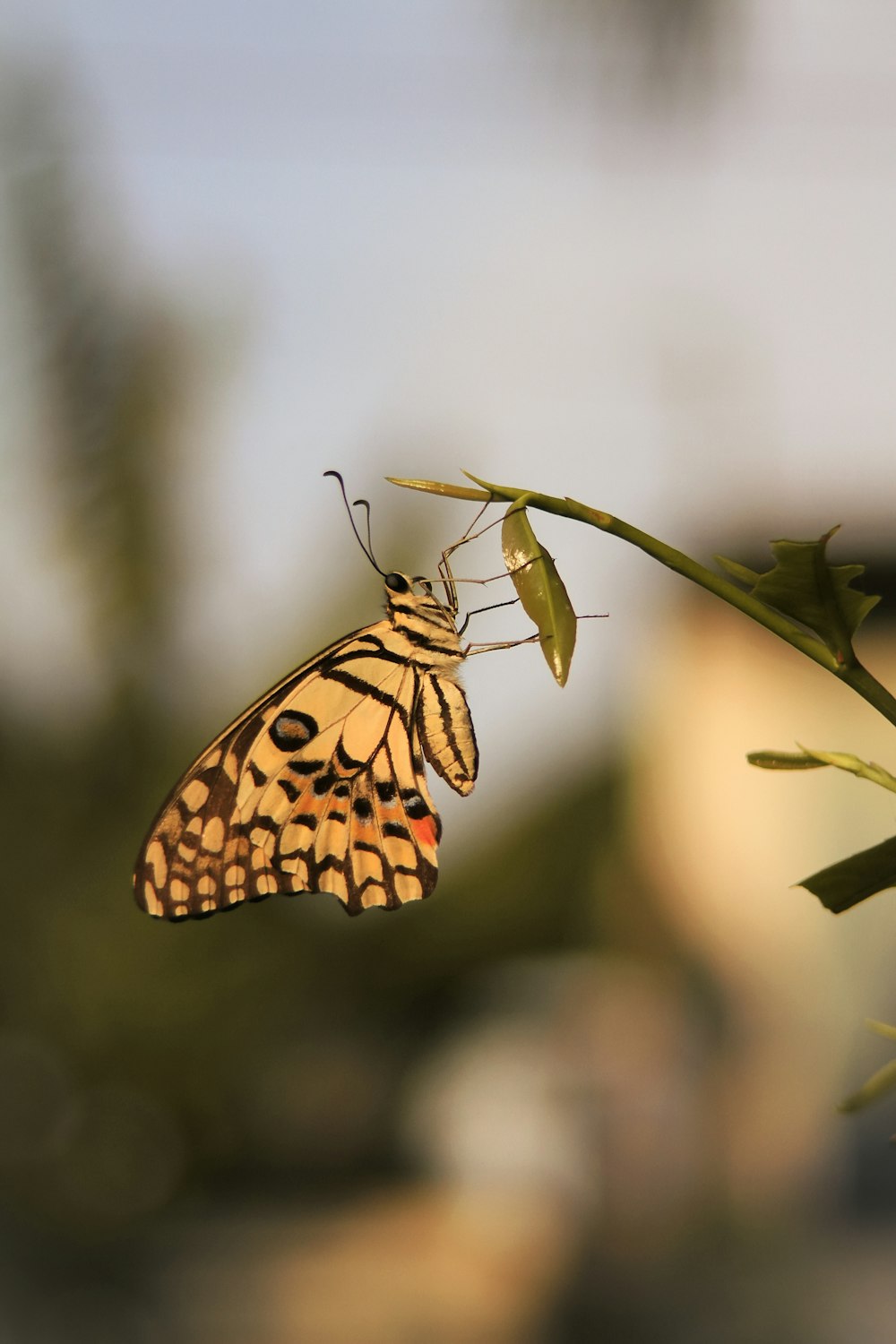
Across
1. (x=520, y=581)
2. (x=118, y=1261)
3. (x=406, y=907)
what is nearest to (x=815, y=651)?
(x=520, y=581)

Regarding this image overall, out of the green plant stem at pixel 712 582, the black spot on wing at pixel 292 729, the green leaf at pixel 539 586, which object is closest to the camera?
the green plant stem at pixel 712 582

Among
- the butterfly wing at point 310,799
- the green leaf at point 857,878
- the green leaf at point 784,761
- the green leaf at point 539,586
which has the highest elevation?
the green leaf at point 539,586

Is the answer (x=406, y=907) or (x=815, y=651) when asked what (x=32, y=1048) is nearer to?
(x=406, y=907)

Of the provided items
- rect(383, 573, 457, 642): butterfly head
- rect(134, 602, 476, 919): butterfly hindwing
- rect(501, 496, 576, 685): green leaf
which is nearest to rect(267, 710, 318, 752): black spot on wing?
rect(134, 602, 476, 919): butterfly hindwing

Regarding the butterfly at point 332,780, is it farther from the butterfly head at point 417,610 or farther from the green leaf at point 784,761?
the green leaf at point 784,761

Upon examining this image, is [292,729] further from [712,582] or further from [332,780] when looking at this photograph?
[712,582]

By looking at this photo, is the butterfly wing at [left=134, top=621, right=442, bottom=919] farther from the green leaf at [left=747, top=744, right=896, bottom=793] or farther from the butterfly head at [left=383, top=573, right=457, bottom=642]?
the green leaf at [left=747, top=744, right=896, bottom=793]

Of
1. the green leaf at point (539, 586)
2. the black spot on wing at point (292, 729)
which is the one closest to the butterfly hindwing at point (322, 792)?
the black spot on wing at point (292, 729)

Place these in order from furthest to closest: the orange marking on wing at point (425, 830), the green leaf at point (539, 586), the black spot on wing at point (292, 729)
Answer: the black spot on wing at point (292, 729) → the orange marking on wing at point (425, 830) → the green leaf at point (539, 586)
